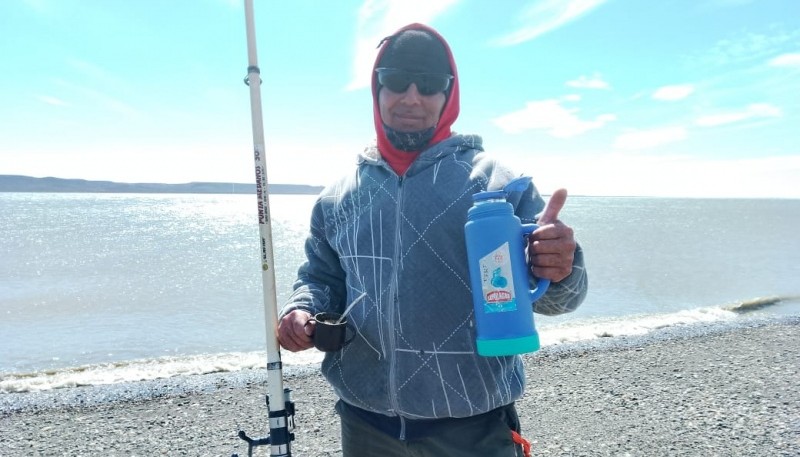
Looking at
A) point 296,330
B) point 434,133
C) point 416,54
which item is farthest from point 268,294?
point 416,54

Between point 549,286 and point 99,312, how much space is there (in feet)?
70.5

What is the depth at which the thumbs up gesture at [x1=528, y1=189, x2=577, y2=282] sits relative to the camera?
5.94ft

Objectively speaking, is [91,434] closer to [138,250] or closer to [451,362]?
[451,362]

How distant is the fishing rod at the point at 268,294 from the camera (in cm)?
257

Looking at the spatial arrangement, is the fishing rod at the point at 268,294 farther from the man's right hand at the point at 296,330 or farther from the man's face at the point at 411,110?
the man's face at the point at 411,110

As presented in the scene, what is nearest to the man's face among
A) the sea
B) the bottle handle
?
the bottle handle

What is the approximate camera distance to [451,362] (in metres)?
2.20

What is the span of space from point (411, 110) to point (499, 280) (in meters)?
1.01

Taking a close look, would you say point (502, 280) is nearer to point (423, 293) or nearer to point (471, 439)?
point (423, 293)

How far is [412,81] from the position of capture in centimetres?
253

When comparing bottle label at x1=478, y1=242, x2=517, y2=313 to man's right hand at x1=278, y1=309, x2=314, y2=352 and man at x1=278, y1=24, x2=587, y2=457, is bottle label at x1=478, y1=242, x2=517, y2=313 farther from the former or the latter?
man's right hand at x1=278, y1=309, x2=314, y2=352

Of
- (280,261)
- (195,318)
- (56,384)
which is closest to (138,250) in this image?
(280,261)

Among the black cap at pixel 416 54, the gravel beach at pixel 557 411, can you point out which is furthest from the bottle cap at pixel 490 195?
the gravel beach at pixel 557 411

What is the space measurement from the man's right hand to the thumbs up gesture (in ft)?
3.38
